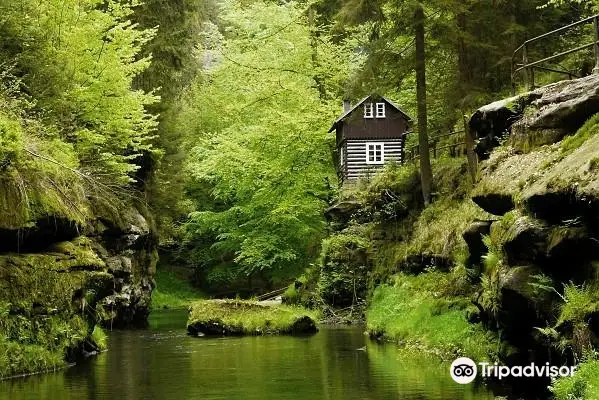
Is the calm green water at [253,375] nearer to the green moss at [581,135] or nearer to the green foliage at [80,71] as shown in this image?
the green moss at [581,135]

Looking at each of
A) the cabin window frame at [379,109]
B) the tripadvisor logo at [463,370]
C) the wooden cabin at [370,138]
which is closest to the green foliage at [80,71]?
the wooden cabin at [370,138]

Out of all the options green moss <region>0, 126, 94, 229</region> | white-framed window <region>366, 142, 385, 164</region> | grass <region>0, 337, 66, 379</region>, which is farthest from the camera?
white-framed window <region>366, 142, 385, 164</region>

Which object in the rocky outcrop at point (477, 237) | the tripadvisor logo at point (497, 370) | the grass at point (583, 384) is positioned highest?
the rocky outcrop at point (477, 237)

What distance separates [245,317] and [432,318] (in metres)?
8.39

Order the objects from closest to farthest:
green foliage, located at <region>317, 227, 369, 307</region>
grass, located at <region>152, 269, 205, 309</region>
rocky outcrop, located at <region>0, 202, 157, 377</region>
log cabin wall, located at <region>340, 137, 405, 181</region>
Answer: rocky outcrop, located at <region>0, 202, 157, 377</region> → green foliage, located at <region>317, 227, 369, 307</region> → log cabin wall, located at <region>340, 137, 405, 181</region> → grass, located at <region>152, 269, 205, 309</region>

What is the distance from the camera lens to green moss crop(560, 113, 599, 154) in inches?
572

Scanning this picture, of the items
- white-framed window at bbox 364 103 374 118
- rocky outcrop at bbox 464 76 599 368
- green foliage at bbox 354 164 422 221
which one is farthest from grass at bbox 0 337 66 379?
white-framed window at bbox 364 103 374 118

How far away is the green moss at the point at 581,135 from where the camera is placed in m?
14.5

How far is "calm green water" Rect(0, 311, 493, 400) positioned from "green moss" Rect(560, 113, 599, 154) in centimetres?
477

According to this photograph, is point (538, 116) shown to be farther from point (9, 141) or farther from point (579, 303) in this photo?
point (9, 141)

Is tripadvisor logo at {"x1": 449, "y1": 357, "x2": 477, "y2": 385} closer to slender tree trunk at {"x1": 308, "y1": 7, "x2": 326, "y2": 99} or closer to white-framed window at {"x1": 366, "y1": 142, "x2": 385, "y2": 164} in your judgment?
white-framed window at {"x1": 366, "y1": 142, "x2": 385, "y2": 164}

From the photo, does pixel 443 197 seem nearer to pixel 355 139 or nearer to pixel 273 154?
pixel 355 139

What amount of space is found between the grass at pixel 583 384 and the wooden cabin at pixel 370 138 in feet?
91.5

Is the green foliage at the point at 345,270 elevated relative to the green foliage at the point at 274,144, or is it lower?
Result: lower
